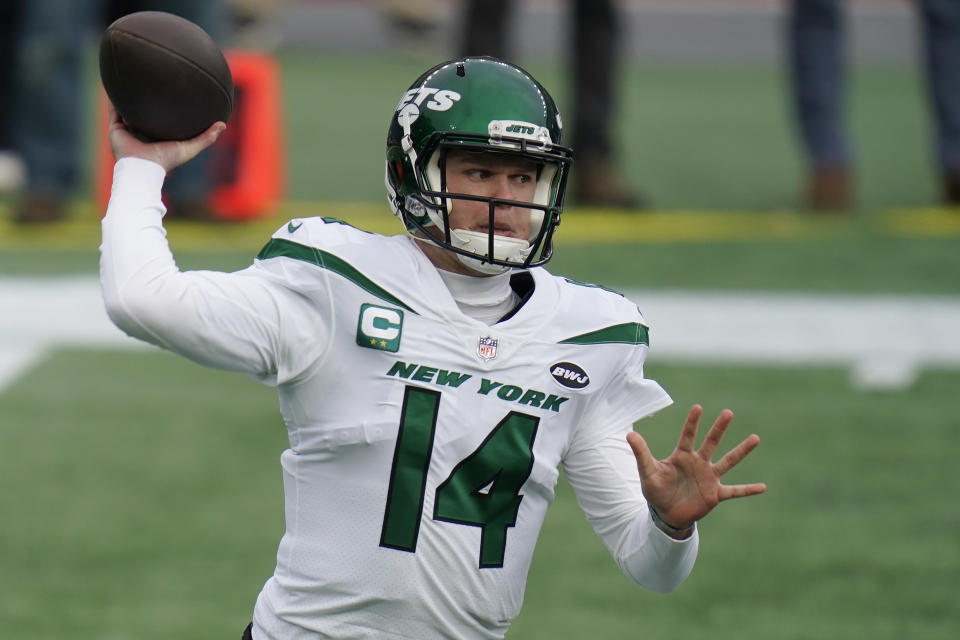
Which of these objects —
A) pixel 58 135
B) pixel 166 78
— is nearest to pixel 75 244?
pixel 58 135

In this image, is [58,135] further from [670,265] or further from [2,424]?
[670,265]

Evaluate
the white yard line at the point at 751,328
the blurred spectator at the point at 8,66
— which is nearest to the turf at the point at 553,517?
the white yard line at the point at 751,328

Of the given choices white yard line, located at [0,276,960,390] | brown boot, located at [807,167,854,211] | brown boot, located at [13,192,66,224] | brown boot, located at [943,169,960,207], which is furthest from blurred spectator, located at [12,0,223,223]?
brown boot, located at [943,169,960,207]

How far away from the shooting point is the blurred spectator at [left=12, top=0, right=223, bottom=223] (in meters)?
6.57

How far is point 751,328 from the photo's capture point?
6086mm

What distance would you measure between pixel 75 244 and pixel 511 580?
5045 millimetres

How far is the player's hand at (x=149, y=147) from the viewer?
2205mm

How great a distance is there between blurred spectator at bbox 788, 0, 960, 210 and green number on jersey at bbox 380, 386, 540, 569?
16.6 feet

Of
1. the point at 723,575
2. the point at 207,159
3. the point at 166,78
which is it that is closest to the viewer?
the point at 166,78

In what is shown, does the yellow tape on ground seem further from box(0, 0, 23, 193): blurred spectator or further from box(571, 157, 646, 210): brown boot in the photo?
box(0, 0, 23, 193): blurred spectator

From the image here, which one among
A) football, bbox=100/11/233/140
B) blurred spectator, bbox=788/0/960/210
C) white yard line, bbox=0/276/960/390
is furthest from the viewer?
blurred spectator, bbox=788/0/960/210

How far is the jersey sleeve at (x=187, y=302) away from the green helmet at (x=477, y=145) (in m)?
0.23

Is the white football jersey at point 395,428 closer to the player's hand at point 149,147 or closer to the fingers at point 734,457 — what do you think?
the player's hand at point 149,147

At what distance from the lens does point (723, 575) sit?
164 inches
